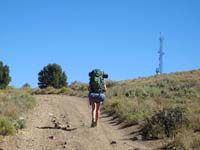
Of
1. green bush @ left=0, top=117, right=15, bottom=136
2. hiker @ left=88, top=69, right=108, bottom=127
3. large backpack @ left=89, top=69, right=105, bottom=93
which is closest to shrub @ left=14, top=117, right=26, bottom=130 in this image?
green bush @ left=0, top=117, right=15, bottom=136

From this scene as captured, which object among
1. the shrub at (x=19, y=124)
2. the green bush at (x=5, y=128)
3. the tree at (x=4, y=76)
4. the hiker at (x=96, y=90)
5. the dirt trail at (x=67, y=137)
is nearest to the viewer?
the dirt trail at (x=67, y=137)

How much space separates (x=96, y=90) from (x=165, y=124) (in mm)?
3004

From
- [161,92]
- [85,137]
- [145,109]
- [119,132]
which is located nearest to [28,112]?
[145,109]

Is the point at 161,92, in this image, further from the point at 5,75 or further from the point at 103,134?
the point at 5,75

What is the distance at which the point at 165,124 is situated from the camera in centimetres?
1627

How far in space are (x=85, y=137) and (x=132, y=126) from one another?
13.0 ft

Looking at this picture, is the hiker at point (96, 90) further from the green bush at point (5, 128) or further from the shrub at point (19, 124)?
the green bush at point (5, 128)

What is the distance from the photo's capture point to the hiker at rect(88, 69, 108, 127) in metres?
18.1

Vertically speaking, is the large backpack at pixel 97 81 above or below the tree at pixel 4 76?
below

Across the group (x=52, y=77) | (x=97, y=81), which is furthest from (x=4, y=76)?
(x=97, y=81)

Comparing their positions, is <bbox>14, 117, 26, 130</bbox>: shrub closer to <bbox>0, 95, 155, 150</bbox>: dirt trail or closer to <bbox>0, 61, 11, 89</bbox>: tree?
<bbox>0, 95, 155, 150</bbox>: dirt trail

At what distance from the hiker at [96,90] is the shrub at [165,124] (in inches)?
81.9

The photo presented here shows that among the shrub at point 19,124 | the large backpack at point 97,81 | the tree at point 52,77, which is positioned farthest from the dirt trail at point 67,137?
the tree at point 52,77

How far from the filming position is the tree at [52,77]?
8000 centimetres
